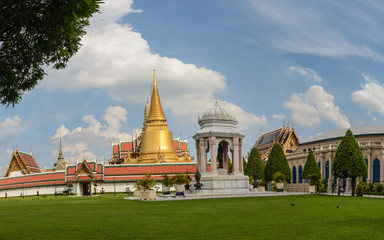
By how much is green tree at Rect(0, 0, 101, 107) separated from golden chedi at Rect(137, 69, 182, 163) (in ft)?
206

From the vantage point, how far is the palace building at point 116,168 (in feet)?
220

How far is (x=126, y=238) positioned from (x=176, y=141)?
7847 centimetres

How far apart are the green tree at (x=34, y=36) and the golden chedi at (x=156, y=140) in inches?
2477

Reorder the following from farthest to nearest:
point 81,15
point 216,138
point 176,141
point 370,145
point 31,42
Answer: point 176,141 < point 370,145 < point 216,138 < point 31,42 < point 81,15

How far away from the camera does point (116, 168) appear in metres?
68.7

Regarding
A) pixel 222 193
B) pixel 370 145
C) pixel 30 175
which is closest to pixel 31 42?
pixel 222 193

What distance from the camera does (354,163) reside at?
4003 cm

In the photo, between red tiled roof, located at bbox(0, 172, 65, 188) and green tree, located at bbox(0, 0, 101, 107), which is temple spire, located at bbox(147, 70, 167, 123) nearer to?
red tiled roof, located at bbox(0, 172, 65, 188)

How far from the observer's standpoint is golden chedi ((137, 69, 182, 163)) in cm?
7928

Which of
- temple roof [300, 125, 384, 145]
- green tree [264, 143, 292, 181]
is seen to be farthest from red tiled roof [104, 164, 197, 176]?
temple roof [300, 125, 384, 145]

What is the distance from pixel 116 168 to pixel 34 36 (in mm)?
57390

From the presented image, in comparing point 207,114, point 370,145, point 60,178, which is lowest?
point 60,178

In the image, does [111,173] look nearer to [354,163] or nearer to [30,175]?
[30,175]

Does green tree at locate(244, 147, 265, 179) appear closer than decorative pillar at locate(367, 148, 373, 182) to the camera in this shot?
No
